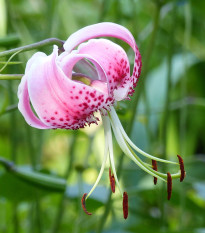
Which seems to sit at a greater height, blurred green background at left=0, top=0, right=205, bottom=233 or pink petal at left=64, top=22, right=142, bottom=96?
pink petal at left=64, top=22, right=142, bottom=96

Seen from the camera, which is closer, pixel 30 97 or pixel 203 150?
pixel 30 97

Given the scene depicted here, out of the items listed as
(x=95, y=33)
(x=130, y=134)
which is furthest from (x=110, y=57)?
(x=130, y=134)

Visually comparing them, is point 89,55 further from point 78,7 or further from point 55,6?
point 78,7

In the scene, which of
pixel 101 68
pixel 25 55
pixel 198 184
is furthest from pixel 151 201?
pixel 101 68

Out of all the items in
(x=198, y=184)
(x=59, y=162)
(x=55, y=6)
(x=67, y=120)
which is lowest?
(x=59, y=162)

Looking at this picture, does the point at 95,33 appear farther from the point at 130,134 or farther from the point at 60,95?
the point at 130,134
